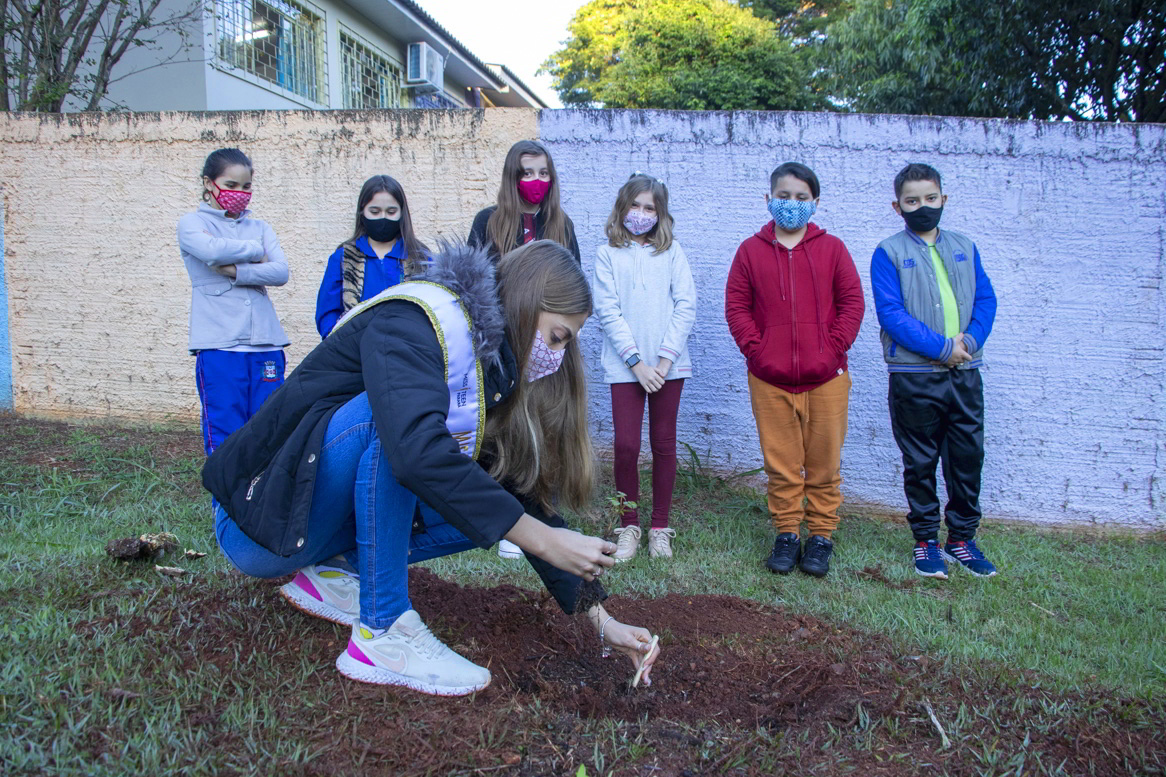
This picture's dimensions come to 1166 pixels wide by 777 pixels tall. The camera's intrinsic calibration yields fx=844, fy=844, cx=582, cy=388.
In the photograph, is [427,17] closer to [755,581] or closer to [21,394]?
[21,394]

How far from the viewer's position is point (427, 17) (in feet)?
46.4

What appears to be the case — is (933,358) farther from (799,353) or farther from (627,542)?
(627,542)

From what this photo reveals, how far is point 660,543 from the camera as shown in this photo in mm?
4148

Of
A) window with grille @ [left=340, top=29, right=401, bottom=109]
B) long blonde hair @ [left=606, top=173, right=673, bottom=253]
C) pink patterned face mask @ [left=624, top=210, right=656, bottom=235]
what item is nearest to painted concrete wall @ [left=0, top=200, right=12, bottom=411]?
long blonde hair @ [left=606, top=173, right=673, bottom=253]

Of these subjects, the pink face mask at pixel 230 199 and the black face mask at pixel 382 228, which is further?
the black face mask at pixel 382 228

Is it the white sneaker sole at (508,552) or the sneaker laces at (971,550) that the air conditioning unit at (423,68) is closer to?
the white sneaker sole at (508,552)

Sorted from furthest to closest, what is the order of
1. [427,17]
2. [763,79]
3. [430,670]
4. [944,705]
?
[763,79], [427,17], [944,705], [430,670]

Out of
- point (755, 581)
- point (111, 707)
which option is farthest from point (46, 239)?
point (755, 581)

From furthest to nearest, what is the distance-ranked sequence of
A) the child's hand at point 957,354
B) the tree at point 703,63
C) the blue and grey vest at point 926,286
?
the tree at point 703,63 < the blue and grey vest at point 926,286 < the child's hand at point 957,354

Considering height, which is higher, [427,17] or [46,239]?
[427,17]

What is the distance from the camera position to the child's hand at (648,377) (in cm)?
418

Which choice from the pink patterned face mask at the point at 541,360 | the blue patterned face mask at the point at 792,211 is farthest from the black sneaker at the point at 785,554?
the pink patterned face mask at the point at 541,360

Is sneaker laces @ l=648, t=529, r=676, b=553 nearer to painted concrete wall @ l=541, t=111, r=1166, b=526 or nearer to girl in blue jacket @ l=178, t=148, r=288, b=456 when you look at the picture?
painted concrete wall @ l=541, t=111, r=1166, b=526

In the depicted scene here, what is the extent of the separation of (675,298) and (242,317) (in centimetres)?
216
